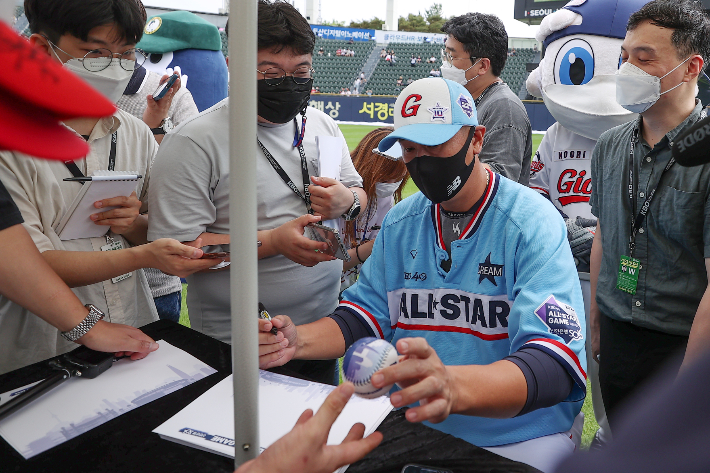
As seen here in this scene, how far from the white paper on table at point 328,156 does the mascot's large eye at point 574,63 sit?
185cm

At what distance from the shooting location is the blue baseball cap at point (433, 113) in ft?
5.52

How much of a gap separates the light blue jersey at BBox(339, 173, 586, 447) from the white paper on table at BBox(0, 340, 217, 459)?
0.60m

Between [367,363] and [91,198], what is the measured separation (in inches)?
44.2

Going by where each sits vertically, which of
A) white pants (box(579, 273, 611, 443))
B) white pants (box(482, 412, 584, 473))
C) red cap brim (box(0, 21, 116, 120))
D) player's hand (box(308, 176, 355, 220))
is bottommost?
white pants (box(579, 273, 611, 443))

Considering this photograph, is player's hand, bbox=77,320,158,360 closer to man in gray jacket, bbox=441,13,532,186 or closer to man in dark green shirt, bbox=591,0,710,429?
Answer: man in dark green shirt, bbox=591,0,710,429

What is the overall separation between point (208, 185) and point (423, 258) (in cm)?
84

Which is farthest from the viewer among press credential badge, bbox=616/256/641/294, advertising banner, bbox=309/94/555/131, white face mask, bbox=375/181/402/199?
advertising banner, bbox=309/94/555/131

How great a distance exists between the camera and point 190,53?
540 centimetres

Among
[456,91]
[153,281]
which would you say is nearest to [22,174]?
[153,281]

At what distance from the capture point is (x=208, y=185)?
1948 mm

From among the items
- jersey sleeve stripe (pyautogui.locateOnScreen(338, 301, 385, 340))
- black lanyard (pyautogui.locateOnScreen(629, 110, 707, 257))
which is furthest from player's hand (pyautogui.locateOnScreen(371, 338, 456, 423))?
black lanyard (pyautogui.locateOnScreen(629, 110, 707, 257))

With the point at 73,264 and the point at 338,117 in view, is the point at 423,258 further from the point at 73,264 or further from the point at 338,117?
the point at 338,117

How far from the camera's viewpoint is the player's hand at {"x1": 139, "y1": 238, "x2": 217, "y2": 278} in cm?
159

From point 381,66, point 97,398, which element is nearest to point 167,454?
point 97,398
